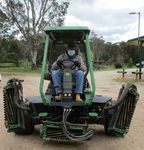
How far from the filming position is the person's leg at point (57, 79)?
7.70 metres

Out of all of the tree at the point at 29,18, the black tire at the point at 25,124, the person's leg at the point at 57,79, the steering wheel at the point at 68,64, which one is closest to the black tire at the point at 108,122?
the person's leg at the point at 57,79

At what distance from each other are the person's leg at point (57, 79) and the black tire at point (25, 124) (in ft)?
2.35

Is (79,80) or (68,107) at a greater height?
(79,80)

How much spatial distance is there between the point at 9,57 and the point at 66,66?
5716 cm

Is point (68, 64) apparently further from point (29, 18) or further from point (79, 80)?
point (29, 18)

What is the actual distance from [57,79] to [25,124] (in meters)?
1.05

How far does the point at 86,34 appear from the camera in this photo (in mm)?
7820

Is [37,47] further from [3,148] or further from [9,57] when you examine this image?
[3,148]

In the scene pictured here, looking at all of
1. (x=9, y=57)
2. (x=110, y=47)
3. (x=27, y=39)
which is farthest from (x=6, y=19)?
(x=110, y=47)

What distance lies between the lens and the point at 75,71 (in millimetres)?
7816

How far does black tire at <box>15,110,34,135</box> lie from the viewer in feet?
24.8

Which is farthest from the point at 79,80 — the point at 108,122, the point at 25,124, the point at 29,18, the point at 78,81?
the point at 29,18

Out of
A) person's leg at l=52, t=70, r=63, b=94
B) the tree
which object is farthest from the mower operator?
the tree

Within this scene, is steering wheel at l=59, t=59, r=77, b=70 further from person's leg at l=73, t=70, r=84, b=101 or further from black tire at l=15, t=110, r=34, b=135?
black tire at l=15, t=110, r=34, b=135
